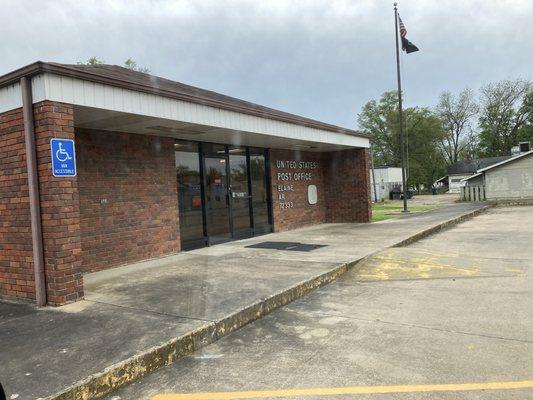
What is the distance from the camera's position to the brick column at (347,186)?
15.5 metres

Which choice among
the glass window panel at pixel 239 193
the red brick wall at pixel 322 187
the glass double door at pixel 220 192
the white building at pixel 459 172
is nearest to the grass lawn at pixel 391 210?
the red brick wall at pixel 322 187

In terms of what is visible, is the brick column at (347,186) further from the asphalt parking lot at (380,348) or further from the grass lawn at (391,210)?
the asphalt parking lot at (380,348)

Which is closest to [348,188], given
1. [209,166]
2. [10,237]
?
[209,166]

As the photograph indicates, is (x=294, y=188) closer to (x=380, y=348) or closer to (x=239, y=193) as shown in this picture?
(x=239, y=193)

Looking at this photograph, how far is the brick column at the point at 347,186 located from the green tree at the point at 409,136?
50.5m

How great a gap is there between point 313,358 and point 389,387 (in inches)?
32.0

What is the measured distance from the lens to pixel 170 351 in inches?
163

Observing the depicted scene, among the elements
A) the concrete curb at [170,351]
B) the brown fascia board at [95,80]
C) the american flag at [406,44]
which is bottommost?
the concrete curb at [170,351]

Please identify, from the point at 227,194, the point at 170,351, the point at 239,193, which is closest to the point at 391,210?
the point at 239,193

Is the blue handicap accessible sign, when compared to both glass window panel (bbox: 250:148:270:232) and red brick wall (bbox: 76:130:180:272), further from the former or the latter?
glass window panel (bbox: 250:148:270:232)

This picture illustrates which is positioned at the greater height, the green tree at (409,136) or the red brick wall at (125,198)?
the green tree at (409,136)

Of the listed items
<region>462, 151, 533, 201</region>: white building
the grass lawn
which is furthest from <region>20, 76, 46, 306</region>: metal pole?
<region>462, 151, 533, 201</region>: white building

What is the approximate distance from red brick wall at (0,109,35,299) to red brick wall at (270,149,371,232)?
324 inches

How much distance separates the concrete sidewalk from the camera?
3641mm
